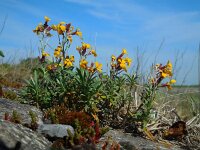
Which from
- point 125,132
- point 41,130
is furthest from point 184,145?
point 41,130

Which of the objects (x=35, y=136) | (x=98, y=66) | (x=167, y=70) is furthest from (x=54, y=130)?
(x=167, y=70)

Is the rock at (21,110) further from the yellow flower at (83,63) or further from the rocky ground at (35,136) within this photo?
the yellow flower at (83,63)

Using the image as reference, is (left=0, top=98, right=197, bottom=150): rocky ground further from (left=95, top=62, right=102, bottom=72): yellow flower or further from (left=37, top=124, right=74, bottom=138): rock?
(left=95, top=62, right=102, bottom=72): yellow flower

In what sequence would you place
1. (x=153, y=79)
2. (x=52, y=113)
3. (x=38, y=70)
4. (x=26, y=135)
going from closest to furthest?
(x=26, y=135), (x=52, y=113), (x=153, y=79), (x=38, y=70)

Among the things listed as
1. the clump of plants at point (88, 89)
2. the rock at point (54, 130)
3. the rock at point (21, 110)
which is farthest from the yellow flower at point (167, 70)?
the rock at point (21, 110)

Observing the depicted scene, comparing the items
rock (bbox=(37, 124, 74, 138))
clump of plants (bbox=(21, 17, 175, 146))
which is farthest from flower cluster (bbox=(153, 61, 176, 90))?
rock (bbox=(37, 124, 74, 138))

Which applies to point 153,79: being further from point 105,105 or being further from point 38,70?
point 38,70
